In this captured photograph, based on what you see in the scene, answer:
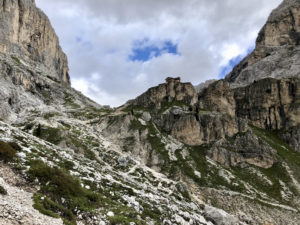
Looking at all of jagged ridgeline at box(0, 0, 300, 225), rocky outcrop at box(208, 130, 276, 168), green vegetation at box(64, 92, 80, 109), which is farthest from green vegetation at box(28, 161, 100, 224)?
green vegetation at box(64, 92, 80, 109)

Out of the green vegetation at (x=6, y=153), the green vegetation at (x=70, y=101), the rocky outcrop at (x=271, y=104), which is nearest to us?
the green vegetation at (x=6, y=153)

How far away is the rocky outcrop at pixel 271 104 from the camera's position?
157 metres

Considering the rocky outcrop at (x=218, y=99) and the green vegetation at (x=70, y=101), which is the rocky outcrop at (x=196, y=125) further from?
the green vegetation at (x=70, y=101)

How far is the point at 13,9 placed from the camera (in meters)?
172

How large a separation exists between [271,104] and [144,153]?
11090 cm

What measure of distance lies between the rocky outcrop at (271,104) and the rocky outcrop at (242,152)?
177 ft

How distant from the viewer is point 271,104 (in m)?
166

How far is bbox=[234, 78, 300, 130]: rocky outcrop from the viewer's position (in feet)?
516

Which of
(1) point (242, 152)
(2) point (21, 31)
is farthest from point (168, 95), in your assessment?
(2) point (21, 31)

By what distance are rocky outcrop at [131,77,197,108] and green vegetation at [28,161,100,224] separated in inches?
4128

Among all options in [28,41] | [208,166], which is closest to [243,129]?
[208,166]

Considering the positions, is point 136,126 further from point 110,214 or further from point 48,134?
point 110,214

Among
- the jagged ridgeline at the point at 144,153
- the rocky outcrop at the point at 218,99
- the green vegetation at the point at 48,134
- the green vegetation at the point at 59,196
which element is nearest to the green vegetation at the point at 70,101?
the jagged ridgeline at the point at 144,153

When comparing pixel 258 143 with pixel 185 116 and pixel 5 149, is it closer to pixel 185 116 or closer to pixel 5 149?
pixel 185 116
